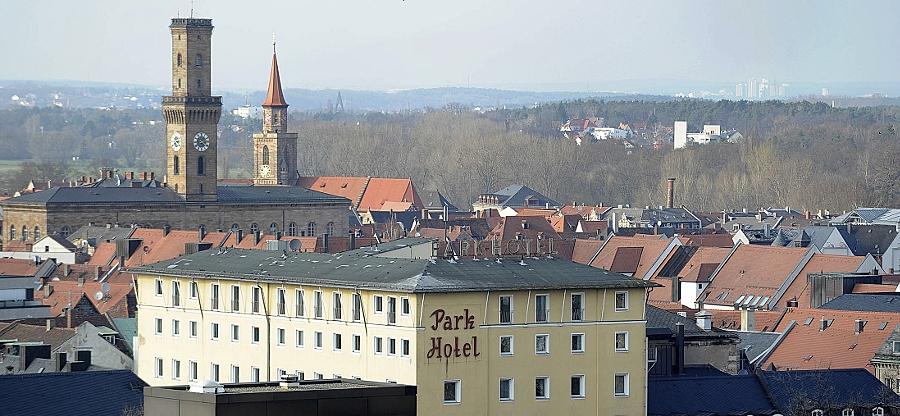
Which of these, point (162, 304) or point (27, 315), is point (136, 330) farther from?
point (27, 315)

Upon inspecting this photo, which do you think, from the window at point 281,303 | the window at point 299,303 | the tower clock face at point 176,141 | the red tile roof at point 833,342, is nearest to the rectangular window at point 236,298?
the window at point 281,303

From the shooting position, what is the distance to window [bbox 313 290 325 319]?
61000 millimetres

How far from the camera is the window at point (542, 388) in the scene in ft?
191

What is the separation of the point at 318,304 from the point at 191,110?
341 feet

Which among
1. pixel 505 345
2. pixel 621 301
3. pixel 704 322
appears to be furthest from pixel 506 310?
pixel 704 322

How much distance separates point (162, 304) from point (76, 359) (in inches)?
233

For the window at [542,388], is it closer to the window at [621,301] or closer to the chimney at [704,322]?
the window at [621,301]

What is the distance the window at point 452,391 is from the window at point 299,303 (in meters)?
6.02

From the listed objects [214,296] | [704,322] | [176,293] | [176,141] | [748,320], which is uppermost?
[214,296]

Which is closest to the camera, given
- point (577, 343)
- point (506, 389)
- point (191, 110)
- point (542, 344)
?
point (506, 389)

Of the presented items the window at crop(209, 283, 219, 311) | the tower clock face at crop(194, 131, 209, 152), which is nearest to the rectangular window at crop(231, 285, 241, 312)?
the window at crop(209, 283, 219, 311)

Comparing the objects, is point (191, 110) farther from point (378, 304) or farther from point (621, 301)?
point (378, 304)

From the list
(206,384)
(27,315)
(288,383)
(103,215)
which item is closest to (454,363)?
(288,383)

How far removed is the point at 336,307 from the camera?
198ft
